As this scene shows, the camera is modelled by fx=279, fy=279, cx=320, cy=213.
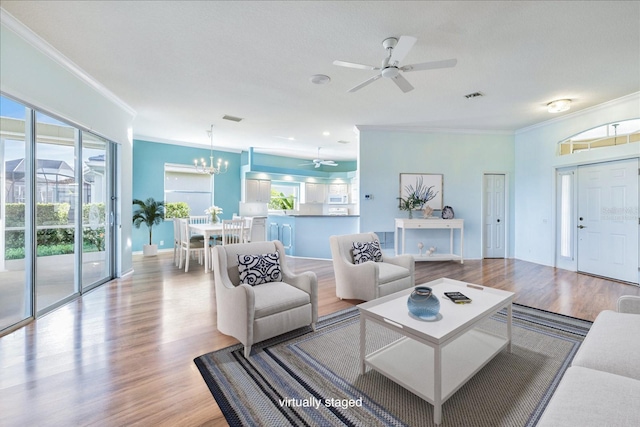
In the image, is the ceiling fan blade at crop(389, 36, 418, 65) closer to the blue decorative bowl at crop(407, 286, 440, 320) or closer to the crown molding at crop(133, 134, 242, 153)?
the blue decorative bowl at crop(407, 286, 440, 320)

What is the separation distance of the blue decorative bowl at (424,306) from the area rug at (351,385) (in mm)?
334

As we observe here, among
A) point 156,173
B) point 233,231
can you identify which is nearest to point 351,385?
point 233,231

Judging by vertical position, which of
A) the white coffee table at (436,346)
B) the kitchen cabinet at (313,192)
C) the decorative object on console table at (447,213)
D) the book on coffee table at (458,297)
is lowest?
the white coffee table at (436,346)

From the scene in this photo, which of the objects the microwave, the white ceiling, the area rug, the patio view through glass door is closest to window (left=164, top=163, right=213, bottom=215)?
the white ceiling

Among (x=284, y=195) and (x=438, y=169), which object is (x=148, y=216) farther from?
(x=438, y=169)

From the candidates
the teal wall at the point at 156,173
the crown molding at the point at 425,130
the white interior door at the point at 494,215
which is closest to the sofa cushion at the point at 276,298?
the crown molding at the point at 425,130

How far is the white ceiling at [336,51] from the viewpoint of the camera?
231cm

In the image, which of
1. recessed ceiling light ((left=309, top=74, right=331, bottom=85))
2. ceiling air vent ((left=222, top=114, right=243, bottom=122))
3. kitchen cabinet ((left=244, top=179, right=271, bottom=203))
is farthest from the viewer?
kitchen cabinet ((left=244, top=179, right=271, bottom=203))

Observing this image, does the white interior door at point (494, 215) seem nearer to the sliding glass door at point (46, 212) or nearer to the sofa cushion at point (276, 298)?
the sofa cushion at point (276, 298)

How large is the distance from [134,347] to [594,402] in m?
2.90

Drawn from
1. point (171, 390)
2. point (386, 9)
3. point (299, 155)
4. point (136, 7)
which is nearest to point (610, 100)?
point (386, 9)

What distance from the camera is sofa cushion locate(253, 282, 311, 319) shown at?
2.27 meters

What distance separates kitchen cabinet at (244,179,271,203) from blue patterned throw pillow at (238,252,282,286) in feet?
18.5

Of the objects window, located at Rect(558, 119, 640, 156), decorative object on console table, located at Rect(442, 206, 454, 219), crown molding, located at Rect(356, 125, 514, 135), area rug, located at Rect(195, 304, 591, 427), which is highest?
crown molding, located at Rect(356, 125, 514, 135)
